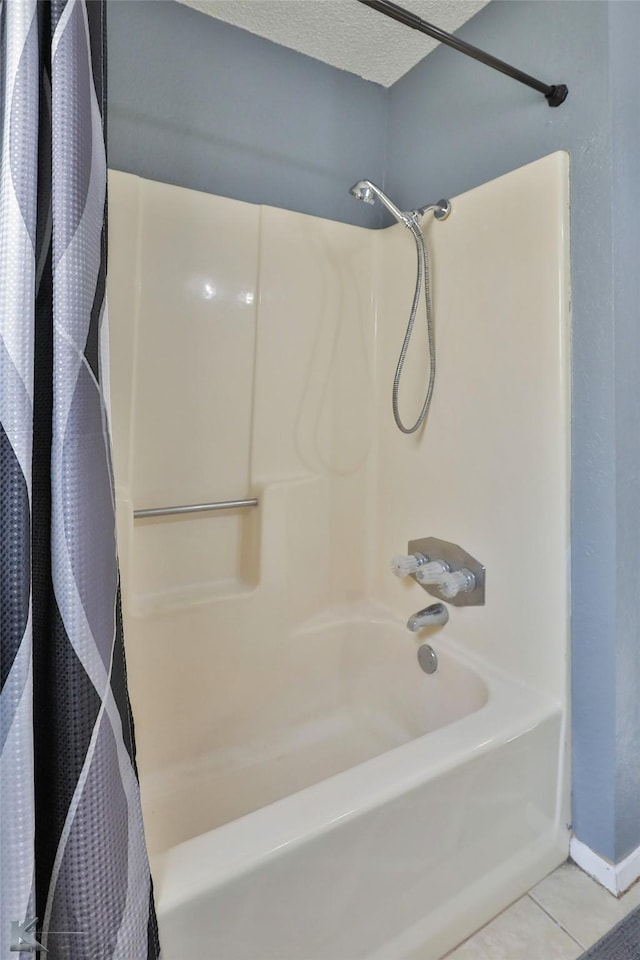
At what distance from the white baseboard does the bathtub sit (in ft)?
0.13

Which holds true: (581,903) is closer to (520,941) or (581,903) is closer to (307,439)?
(520,941)

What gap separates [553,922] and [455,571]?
804mm

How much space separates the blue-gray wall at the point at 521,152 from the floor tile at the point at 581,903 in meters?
0.09

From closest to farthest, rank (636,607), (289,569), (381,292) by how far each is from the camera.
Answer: (636,607) → (289,569) → (381,292)

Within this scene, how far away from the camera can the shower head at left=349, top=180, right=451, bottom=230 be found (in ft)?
4.72

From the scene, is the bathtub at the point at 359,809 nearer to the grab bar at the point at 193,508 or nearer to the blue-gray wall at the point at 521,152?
the blue-gray wall at the point at 521,152

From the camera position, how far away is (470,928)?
1.15 metres

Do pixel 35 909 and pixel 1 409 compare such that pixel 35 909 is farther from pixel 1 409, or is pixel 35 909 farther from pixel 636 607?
pixel 636 607

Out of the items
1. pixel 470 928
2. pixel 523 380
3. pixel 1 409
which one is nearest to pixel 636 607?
pixel 523 380

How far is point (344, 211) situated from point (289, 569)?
1274mm

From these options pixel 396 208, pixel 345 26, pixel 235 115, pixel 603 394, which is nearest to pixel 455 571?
pixel 603 394

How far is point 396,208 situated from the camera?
149 cm

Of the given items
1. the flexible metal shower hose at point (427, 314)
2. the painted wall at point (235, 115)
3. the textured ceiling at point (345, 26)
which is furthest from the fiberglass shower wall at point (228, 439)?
the textured ceiling at point (345, 26)
